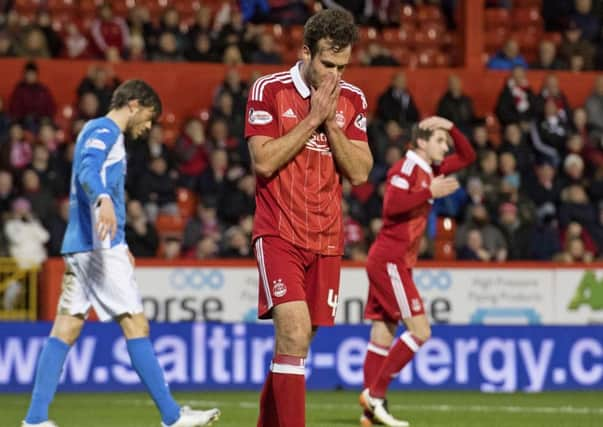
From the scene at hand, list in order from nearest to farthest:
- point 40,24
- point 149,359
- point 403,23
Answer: point 149,359, point 40,24, point 403,23

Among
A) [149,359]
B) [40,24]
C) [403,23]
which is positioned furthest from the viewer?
[403,23]

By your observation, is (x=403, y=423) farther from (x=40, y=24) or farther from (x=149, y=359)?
(x=40, y=24)

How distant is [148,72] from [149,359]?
39.4 ft

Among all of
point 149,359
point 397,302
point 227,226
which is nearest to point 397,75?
point 227,226

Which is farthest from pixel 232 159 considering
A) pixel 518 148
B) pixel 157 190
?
pixel 518 148

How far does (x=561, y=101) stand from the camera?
2119 cm

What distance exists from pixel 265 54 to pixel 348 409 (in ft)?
31.5

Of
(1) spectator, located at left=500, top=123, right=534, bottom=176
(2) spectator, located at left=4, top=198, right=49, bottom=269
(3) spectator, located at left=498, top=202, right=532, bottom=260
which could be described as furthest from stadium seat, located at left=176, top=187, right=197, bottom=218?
(1) spectator, located at left=500, top=123, right=534, bottom=176

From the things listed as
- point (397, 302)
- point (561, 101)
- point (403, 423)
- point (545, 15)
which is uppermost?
point (545, 15)

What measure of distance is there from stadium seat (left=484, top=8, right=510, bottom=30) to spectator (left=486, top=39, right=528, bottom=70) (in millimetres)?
1251

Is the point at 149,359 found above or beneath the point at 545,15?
beneath

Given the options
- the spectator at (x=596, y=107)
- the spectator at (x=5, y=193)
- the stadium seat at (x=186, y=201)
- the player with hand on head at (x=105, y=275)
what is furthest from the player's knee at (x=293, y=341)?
the spectator at (x=596, y=107)

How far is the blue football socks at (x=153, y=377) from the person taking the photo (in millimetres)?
9078

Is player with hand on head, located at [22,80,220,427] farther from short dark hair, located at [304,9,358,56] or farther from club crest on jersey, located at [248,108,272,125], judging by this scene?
short dark hair, located at [304,9,358,56]
